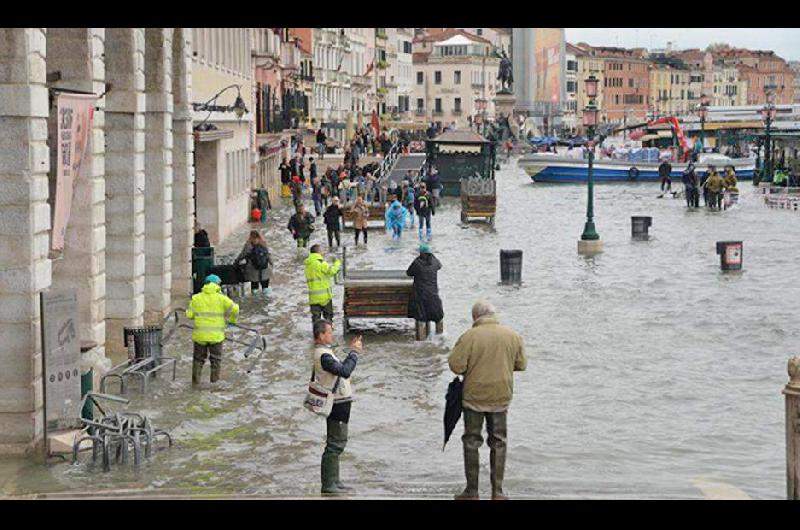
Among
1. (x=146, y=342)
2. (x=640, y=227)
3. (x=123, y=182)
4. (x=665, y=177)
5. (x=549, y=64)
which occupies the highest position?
(x=549, y=64)

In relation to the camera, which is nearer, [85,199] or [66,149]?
[66,149]

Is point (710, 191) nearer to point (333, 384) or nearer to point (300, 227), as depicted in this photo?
point (300, 227)

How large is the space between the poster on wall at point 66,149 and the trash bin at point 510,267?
1554 centimetres

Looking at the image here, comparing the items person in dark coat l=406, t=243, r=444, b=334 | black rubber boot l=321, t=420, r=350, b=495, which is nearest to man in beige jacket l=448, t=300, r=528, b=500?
black rubber boot l=321, t=420, r=350, b=495

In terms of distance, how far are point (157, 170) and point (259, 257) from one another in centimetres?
397

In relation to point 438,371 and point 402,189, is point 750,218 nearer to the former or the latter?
point 402,189

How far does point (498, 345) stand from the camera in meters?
13.0

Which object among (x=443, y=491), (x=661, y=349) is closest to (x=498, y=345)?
(x=443, y=491)

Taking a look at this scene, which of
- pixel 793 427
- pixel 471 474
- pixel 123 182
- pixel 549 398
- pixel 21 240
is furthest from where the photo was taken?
pixel 123 182

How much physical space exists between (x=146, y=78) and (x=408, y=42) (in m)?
148

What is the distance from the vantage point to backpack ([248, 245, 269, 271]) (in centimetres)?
2909

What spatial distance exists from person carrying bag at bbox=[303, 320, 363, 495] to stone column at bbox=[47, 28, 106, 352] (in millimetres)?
6350

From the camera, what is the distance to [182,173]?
95.2 feet

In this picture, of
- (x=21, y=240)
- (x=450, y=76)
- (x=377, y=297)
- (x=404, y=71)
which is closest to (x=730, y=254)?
(x=377, y=297)
